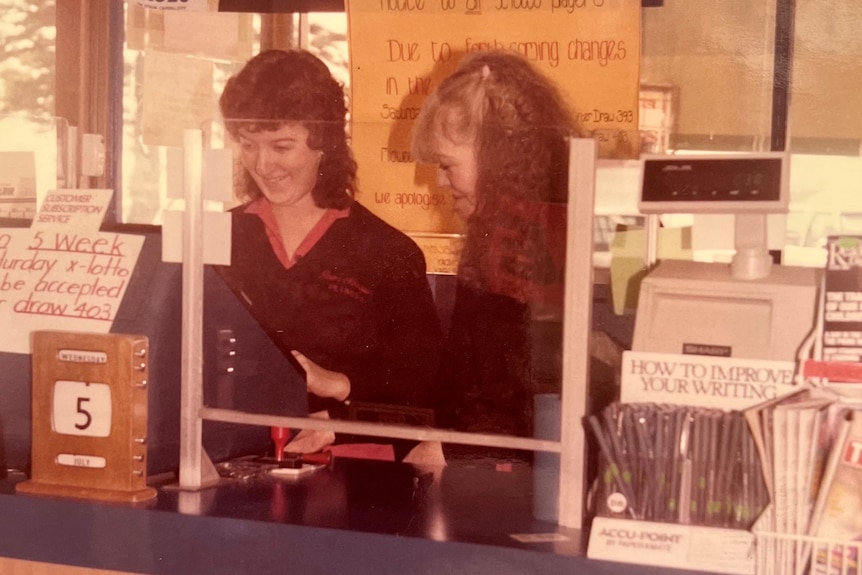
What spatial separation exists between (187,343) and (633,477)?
0.82 m

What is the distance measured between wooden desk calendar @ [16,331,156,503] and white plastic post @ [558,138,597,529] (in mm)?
732

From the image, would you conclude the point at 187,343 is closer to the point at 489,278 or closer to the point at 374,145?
the point at 489,278

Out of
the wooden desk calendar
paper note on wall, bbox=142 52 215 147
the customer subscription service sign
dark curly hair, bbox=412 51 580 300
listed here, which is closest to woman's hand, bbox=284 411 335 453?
the wooden desk calendar

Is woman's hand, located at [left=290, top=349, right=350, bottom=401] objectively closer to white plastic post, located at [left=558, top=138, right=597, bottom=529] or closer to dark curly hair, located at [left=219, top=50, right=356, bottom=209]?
dark curly hair, located at [left=219, top=50, right=356, bottom=209]

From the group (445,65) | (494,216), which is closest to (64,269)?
(494,216)

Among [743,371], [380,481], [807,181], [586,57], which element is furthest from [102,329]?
[807,181]

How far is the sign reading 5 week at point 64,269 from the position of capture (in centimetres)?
208

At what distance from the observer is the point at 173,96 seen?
3715 mm

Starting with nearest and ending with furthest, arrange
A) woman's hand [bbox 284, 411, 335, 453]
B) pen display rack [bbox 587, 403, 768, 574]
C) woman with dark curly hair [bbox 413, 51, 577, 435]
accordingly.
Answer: pen display rack [bbox 587, 403, 768, 574] → woman's hand [bbox 284, 411, 335, 453] → woman with dark curly hair [bbox 413, 51, 577, 435]

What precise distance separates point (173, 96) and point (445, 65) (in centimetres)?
98

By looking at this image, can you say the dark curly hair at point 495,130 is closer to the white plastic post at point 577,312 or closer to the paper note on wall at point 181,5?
the white plastic post at point 577,312

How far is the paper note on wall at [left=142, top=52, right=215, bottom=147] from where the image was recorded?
3670mm

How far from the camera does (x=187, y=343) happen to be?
6.48ft

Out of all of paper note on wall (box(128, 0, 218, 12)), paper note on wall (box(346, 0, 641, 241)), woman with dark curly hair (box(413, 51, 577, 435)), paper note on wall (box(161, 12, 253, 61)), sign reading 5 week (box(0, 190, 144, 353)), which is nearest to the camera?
sign reading 5 week (box(0, 190, 144, 353))
